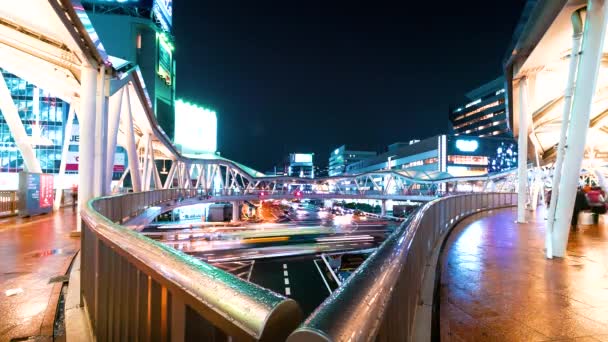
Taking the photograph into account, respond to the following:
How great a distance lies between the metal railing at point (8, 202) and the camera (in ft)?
52.6

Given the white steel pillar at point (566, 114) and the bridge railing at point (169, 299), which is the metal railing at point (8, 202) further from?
→ the white steel pillar at point (566, 114)

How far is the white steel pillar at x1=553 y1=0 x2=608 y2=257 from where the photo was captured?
23.1ft

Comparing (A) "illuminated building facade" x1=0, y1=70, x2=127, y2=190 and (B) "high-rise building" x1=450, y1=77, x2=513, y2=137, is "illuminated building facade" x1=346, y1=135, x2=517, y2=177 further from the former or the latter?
(A) "illuminated building facade" x1=0, y1=70, x2=127, y2=190

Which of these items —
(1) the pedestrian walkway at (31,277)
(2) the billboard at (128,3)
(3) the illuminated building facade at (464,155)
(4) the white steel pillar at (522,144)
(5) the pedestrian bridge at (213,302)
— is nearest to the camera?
(5) the pedestrian bridge at (213,302)

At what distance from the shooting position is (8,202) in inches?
656

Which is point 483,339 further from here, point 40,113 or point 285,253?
point 40,113

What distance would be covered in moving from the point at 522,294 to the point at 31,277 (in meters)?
7.64

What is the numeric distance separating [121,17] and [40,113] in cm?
2385

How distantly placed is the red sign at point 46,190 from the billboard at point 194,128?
223 feet

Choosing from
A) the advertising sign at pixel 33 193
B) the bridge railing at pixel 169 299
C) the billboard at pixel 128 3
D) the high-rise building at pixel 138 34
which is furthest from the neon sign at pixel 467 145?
the bridge railing at pixel 169 299

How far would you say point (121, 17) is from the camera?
69.2m

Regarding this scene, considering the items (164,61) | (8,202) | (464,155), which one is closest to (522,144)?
(8,202)

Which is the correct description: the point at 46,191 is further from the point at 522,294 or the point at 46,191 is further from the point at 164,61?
the point at 164,61

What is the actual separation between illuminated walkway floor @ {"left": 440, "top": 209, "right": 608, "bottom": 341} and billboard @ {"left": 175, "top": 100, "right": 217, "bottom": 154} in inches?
3266
